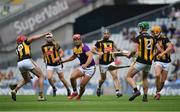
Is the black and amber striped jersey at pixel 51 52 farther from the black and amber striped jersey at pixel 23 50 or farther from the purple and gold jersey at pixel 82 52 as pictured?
the purple and gold jersey at pixel 82 52

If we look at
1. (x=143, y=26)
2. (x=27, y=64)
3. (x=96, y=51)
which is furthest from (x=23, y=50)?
(x=143, y=26)

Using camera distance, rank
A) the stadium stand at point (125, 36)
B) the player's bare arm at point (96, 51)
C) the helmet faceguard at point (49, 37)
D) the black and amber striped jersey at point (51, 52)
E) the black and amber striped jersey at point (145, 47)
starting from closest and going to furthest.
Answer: the black and amber striped jersey at point (145, 47)
the helmet faceguard at point (49, 37)
the player's bare arm at point (96, 51)
the black and amber striped jersey at point (51, 52)
the stadium stand at point (125, 36)

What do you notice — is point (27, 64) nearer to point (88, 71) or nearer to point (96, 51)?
point (88, 71)

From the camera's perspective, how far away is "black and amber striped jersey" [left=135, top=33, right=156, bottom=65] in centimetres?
2530

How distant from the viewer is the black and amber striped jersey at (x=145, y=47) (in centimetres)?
2530

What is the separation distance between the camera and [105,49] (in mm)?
31328

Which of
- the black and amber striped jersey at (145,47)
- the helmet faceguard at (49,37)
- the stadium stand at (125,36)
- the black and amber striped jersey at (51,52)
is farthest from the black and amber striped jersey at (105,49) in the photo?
the stadium stand at (125,36)

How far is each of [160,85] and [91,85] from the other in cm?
1047

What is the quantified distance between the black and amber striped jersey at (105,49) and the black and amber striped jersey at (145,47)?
18.9ft

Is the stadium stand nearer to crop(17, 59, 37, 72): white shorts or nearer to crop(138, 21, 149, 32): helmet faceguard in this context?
crop(17, 59, 37, 72): white shorts

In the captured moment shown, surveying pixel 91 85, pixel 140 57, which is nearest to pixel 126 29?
pixel 91 85

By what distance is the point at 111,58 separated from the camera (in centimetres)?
3159

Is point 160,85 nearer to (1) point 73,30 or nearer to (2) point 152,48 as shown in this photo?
(2) point 152,48

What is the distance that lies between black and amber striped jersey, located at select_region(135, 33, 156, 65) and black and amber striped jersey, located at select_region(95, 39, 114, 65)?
18.9ft
